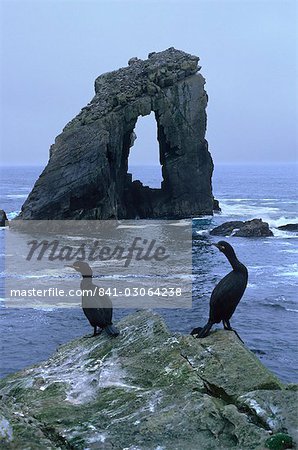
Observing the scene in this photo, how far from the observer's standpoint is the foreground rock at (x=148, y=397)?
931 cm

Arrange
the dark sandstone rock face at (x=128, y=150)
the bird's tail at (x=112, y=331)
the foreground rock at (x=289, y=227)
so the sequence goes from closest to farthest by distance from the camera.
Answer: the bird's tail at (x=112, y=331), the dark sandstone rock face at (x=128, y=150), the foreground rock at (x=289, y=227)

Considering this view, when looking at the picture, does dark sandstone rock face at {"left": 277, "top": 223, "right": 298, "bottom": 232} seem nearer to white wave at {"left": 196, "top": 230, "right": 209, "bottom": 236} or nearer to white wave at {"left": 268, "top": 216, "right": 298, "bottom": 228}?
white wave at {"left": 268, "top": 216, "right": 298, "bottom": 228}

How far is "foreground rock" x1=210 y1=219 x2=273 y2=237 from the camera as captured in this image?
68.4m

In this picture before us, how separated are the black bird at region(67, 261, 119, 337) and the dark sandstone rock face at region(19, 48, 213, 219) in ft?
179

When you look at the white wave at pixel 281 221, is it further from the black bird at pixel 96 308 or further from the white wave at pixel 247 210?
the black bird at pixel 96 308

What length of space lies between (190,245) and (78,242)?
454 inches

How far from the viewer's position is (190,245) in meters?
63.3

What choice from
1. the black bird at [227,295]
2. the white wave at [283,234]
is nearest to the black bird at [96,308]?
the black bird at [227,295]

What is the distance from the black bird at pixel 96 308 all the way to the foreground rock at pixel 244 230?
53053 millimetres

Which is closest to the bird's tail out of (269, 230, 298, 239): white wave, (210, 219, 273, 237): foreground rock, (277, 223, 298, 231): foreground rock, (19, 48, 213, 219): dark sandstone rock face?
(210, 219, 273, 237): foreground rock

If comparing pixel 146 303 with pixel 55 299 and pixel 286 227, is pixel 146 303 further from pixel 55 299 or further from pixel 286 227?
pixel 286 227

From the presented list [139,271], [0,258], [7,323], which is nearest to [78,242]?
[0,258]

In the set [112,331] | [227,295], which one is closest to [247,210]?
[227,295]

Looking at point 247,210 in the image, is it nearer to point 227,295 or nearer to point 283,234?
point 283,234
